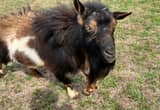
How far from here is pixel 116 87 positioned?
17.8 feet

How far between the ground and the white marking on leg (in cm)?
60

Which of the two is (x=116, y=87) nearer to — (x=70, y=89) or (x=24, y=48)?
(x=70, y=89)

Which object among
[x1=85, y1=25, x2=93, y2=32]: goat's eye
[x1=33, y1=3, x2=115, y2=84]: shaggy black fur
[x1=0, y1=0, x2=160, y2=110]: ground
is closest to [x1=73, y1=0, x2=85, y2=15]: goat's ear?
[x1=33, y1=3, x2=115, y2=84]: shaggy black fur

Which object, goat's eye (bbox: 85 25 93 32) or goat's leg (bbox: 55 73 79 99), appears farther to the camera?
goat's leg (bbox: 55 73 79 99)

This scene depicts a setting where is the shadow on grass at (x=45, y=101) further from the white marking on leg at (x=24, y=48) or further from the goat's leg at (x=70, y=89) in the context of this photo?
the white marking on leg at (x=24, y=48)

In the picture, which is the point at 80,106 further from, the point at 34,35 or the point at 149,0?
the point at 149,0

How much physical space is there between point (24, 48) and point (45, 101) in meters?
0.95

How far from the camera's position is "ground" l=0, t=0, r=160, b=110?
5.09 metres

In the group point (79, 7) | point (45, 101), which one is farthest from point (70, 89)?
point (79, 7)

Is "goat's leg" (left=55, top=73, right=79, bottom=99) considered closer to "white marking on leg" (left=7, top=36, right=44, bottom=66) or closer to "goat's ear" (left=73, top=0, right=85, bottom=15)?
"white marking on leg" (left=7, top=36, right=44, bottom=66)

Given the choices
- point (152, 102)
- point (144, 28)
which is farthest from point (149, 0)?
point (152, 102)

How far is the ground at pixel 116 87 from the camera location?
5.09 m

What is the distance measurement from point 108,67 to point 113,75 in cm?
112

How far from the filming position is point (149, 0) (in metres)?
9.35
